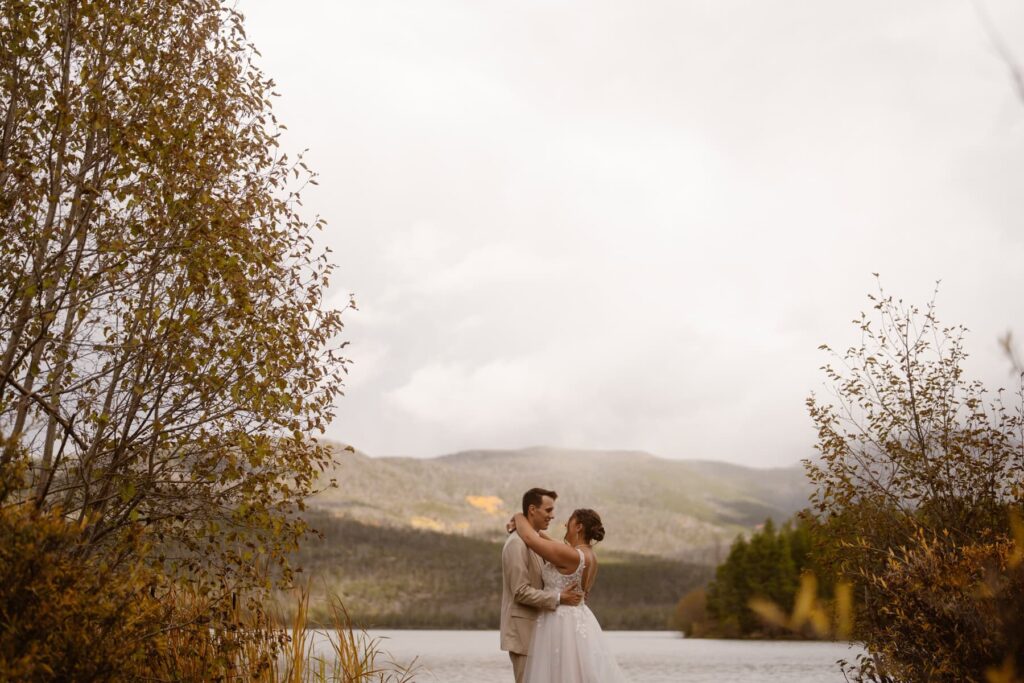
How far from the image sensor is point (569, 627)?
10.1 metres

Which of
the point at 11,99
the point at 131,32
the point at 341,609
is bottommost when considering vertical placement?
the point at 341,609

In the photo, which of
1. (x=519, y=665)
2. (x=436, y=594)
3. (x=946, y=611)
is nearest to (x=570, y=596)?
(x=519, y=665)

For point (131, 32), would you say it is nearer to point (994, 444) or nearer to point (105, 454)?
point (105, 454)

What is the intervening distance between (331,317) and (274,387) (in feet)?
4.14

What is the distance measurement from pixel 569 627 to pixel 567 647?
20 centimetres

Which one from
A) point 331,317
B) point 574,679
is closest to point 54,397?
point 331,317

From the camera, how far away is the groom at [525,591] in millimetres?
9798

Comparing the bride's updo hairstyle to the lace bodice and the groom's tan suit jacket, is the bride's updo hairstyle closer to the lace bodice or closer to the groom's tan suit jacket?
the lace bodice

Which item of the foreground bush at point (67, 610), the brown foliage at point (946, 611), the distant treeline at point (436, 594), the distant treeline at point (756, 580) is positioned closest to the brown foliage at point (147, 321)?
the foreground bush at point (67, 610)

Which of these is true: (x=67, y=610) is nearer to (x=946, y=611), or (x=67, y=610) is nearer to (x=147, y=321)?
(x=147, y=321)

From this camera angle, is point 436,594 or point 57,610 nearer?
point 57,610

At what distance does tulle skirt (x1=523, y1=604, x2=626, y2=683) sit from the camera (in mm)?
9945

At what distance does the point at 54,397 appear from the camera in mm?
8656

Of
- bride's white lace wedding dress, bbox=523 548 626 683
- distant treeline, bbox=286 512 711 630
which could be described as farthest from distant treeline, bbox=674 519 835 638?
bride's white lace wedding dress, bbox=523 548 626 683
